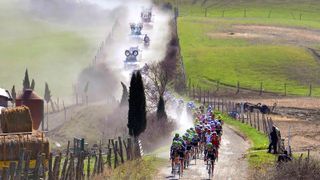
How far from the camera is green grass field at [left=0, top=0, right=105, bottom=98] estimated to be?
393 ft

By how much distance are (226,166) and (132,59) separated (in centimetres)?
6965

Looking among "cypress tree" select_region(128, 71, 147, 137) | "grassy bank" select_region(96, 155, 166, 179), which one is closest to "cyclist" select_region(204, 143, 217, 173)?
"grassy bank" select_region(96, 155, 166, 179)

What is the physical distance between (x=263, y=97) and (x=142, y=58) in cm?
2193

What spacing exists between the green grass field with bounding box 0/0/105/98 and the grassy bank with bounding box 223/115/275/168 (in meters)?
38.5

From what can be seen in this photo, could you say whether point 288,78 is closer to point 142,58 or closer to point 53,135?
point 142,58

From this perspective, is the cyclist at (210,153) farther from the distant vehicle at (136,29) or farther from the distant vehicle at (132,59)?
the distant vehicle at (136,29)

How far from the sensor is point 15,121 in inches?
1918

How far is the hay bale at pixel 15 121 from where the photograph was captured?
48.3 m

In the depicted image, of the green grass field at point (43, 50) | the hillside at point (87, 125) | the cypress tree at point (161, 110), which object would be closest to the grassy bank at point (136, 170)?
the cypress tree at point (161, 110)

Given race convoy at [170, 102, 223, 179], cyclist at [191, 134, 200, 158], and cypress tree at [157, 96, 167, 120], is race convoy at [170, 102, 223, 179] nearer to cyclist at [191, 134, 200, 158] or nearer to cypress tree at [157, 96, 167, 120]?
cyclist at [191, 134, 200, 158]

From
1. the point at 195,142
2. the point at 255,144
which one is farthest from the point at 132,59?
the point at 195,142

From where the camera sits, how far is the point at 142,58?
122m

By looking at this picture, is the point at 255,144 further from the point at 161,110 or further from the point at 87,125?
the point at 87,125

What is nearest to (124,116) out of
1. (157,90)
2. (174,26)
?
(157,90)
